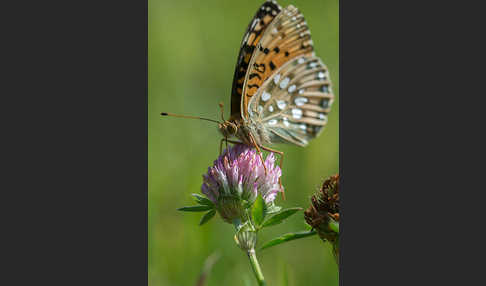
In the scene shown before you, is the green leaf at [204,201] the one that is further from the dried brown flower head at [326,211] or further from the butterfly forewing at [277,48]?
the butterfly forewing at [277,48]

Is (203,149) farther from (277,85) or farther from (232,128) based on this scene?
(232,128)

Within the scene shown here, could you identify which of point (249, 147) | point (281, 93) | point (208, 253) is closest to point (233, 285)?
point (208, 253)

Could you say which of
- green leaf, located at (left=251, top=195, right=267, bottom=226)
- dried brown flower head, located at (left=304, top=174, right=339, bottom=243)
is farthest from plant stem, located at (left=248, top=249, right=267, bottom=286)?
dried brown flower head, located at (left=304, top=174, right=339, bottom=243)

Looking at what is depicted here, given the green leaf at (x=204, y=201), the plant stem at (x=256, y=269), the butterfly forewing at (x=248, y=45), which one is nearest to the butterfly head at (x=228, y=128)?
the butterfly forewing at (x=248, y=45)

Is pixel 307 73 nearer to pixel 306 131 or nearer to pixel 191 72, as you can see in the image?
pixel 306 131

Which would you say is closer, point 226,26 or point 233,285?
point 233,285

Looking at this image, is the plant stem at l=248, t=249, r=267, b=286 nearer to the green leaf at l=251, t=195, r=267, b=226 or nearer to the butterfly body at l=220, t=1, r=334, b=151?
the green leaf at l=251, t=195, r=267, b=226
